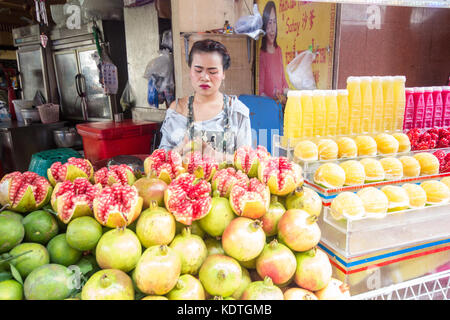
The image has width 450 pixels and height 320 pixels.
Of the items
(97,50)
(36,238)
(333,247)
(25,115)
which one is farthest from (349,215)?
(25,115)

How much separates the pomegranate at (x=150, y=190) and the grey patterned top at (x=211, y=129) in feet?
1.64

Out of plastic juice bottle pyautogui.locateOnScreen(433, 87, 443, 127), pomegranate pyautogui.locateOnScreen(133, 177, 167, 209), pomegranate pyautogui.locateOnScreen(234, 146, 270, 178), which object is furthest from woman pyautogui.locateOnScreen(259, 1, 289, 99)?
pomegranate pyautogui.locateOnScreen(133, 177, 167, 209)

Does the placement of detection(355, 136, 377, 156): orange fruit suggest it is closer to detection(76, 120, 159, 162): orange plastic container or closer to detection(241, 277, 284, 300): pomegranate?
detection(241, 277, 284, 300): pomegranate

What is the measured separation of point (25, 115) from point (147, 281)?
15.3 ft

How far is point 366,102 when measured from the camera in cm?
184

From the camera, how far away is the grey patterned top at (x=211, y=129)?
1554mm

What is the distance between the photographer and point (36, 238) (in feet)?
3.08

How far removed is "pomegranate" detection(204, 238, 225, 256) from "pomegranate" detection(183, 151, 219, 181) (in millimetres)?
264

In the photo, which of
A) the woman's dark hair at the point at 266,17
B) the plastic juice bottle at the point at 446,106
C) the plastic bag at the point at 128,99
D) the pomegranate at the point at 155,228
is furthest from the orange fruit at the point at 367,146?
the plastic bag at the point at 128,99

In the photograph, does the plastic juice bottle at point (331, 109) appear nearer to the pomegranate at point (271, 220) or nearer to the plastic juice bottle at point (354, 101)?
the plastic juice bottle at point (354, 101)

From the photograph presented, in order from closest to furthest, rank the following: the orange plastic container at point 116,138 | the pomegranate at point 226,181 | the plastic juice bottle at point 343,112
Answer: the pomegranate at point 226,181 < the plastic juice bottle at point 343,112 < the orange plastic container at point 116,138

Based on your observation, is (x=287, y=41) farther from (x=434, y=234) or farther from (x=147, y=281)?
(x=147, y=281)

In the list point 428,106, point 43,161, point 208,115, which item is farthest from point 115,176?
point 428,106

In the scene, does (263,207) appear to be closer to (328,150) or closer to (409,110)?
(328,150)
